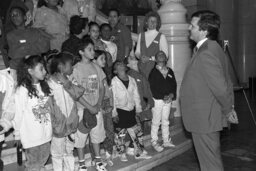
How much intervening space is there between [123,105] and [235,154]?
218cm

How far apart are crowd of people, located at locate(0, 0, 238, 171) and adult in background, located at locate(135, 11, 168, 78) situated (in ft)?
0.06

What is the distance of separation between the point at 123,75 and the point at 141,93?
54 cm

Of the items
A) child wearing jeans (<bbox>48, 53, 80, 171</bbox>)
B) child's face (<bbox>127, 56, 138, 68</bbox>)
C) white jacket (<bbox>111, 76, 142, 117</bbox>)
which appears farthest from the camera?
child's face (<bbox>127, 56, 138, 68</bbox>)

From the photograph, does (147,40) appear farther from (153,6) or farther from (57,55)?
(153,6)

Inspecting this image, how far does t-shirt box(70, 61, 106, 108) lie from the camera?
4.24 metres

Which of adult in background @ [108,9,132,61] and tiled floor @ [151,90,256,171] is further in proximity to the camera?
adult in background @ [108,9,132,61]

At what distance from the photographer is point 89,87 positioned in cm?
427

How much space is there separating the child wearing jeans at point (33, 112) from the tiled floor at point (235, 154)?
2.15 m

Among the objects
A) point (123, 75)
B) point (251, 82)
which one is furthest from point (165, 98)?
point (251, 82)

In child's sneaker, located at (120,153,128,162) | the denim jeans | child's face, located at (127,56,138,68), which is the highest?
child's face, located at (127,56,138,68)

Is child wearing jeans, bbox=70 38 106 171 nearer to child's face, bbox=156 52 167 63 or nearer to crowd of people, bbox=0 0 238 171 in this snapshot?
crowd of people, bbox=0 0 238 171

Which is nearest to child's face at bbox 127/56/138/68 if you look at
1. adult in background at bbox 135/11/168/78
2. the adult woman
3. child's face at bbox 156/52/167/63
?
adult in background at bbox 135/11/168/78

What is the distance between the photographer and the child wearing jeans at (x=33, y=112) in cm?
344

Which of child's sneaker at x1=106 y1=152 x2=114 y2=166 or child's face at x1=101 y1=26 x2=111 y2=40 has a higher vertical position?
child's face at x1=101 y1=26 x2=111 y2=40
